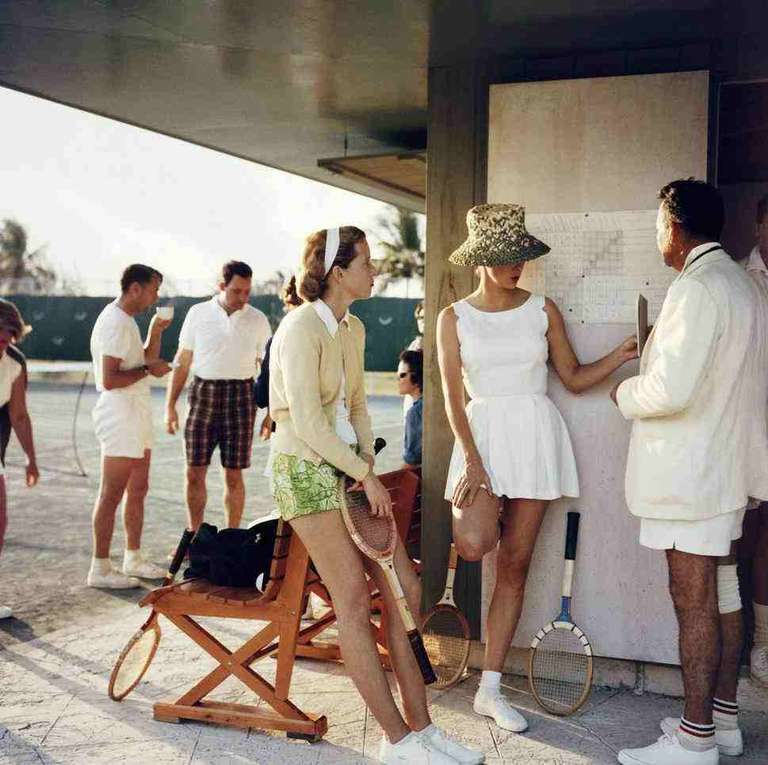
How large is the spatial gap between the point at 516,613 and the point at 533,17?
2.48 metres

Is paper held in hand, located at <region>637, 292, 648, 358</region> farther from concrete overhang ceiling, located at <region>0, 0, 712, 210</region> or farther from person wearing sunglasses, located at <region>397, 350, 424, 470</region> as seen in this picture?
person wearing sunglasses, located at <region>397, 350, 424, 470</region>

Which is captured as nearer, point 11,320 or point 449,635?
point 449,635

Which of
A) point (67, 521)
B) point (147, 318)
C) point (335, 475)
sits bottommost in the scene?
point (67, 521)

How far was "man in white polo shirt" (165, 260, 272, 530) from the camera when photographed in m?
6.98

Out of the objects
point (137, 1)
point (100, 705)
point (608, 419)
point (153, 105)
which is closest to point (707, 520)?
point (608, 419)

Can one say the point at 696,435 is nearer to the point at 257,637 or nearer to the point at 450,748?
the point at 450,748

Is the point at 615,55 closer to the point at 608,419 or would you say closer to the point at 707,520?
the point at 608,419

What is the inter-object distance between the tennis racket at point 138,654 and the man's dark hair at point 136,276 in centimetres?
243

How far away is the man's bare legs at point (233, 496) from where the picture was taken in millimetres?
7047

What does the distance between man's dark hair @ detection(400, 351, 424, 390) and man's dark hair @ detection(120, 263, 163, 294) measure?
1.76 meters

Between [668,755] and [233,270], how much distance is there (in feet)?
14.7

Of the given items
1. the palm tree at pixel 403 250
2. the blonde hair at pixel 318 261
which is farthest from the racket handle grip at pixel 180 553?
the palm tree at pixel 403 250

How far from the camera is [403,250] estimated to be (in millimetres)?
32531

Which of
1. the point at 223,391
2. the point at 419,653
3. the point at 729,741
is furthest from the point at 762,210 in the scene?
the point at 223,391
